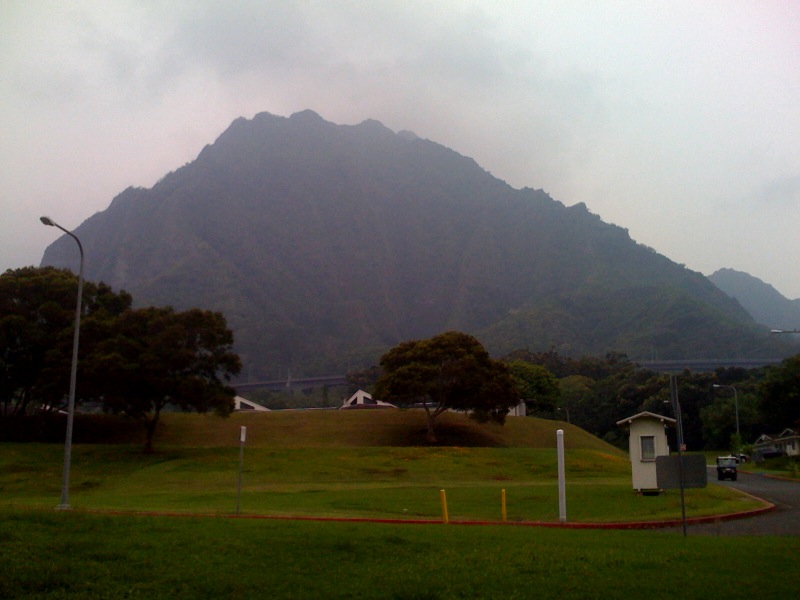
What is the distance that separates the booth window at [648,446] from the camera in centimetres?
3470

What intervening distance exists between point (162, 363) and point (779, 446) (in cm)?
6972

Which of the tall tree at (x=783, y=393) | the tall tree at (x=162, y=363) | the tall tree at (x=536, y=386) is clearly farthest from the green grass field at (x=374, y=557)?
the tall tree at (x=536, y=386)

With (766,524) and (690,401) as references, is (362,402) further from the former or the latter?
(766,524)

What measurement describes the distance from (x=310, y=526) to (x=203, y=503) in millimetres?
16880

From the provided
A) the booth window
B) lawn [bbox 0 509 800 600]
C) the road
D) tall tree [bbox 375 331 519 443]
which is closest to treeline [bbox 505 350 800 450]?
tall tree [bbox 375 331 519 443]

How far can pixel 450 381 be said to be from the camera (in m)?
68.9

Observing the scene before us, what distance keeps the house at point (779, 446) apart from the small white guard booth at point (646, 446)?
4999cm

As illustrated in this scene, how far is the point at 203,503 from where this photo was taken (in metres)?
29.6

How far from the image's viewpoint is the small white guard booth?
111ft

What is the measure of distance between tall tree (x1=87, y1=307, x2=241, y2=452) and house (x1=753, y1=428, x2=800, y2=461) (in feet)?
183

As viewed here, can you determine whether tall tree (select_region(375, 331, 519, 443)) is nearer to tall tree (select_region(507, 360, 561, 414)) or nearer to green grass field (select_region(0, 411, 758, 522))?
green grass field (select_region(0, 411, 758, 522))

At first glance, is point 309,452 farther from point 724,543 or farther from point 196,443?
point 724,543

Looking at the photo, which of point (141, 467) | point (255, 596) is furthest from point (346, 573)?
point (141, 467)

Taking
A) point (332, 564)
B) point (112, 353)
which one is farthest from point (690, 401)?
point (332, 564)
